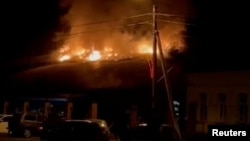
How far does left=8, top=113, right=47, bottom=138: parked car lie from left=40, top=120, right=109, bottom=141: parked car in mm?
11195

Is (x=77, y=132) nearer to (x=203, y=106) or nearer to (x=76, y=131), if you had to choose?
(x=76, y=131)

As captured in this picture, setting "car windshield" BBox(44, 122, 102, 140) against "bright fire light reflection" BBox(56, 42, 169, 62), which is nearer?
"car windshield" BBox(44, 122, 102, 140)

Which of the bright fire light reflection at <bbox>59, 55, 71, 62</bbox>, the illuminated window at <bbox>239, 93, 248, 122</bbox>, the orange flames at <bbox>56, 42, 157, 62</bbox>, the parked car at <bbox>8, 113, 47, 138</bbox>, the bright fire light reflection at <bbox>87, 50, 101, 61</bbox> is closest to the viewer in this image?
the parked car at <bbox>8, 113, 47, 138</bbox>

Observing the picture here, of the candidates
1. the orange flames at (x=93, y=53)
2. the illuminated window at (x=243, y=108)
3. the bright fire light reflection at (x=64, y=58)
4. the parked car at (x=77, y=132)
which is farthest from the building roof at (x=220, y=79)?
the bright fire light reflection at (x=64, y=58)

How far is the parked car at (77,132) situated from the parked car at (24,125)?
1120cm

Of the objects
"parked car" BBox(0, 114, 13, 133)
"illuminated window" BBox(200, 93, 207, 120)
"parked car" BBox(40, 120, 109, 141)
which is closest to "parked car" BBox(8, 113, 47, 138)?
"parked car" BBox(0, 114, 13, 133)

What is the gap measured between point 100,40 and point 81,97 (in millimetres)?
7508

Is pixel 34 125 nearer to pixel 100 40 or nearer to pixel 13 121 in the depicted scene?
pixel 13 121

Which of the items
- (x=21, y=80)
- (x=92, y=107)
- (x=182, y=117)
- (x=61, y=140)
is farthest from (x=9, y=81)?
(x=61, y=140)

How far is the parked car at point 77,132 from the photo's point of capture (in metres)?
18.7

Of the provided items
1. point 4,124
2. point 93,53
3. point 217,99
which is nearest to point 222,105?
point 217,99

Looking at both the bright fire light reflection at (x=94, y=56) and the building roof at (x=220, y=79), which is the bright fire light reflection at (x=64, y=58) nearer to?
the bright fire light reflection at (x=94, y=56)

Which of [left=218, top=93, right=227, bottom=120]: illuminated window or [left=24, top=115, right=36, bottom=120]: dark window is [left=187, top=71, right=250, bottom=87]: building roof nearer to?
[left=218, top=93, right=227, bottom=120]: illuminated window

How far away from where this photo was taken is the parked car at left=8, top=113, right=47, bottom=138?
30156mm
